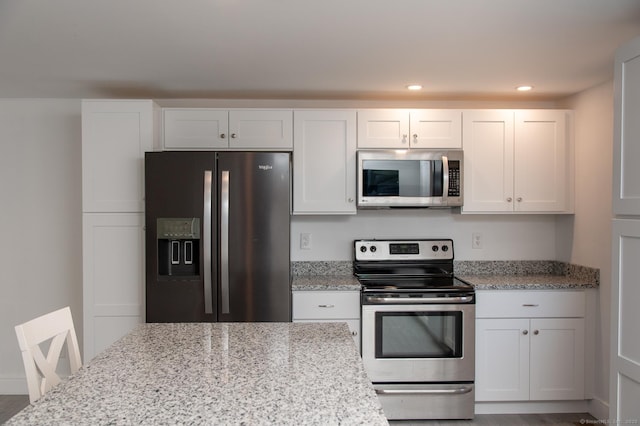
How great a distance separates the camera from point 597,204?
10.4 ft

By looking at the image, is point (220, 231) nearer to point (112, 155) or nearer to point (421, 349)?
point (112, 155)

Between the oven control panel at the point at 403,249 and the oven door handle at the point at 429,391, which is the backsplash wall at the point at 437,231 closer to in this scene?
the oven control panel at the point at 403,249

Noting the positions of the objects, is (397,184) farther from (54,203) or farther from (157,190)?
(54,203)

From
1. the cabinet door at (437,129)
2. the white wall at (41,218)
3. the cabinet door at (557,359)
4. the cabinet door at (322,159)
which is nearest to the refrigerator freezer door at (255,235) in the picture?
the cabinet door at (322,159)

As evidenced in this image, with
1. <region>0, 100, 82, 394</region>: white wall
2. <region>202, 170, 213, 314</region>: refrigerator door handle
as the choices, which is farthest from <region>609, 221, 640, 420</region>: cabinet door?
<region>0, 100, 82, 394</region>: white wall

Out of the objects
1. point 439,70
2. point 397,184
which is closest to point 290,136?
point 397,184

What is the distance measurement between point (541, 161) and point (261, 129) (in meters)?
2.07

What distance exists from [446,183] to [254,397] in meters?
2.44

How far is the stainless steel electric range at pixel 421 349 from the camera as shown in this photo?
3.07 metres

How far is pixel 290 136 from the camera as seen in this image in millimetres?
3311

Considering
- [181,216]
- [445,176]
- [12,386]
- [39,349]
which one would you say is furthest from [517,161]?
[12,386]

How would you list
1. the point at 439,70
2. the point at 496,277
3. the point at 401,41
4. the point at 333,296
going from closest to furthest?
the point at 401,41 → the point at 439,70 → the point at 333,296 → the point at 496,277

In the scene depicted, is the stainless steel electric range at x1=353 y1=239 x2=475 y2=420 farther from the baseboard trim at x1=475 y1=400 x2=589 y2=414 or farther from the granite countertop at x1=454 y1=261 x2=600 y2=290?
the granite countertop at x1=454 y1=261 x2=600 y2=290

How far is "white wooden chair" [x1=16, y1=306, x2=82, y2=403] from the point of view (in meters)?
1.53
